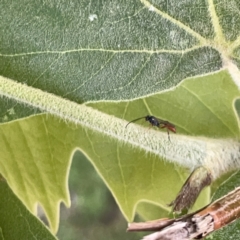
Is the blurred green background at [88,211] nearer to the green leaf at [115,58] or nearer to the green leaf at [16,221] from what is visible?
the green leaf at [16,221]

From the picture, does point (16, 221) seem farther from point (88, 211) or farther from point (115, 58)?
point (88, 211)

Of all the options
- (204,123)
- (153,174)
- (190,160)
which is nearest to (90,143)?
(153,174)

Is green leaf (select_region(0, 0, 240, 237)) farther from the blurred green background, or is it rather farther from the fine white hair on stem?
the blurred green background

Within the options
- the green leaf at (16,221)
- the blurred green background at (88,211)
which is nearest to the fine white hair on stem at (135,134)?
the green leaf at (16,221)

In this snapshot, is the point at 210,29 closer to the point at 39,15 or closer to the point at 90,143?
the point at 39,15

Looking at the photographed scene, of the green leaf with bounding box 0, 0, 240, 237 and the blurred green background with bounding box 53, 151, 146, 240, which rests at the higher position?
the green leaf with bounding box 0, 0, 240, 237

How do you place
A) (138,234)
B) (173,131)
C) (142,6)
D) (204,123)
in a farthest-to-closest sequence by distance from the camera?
(138,234) < (204,123) < (173,131) < (142,6)

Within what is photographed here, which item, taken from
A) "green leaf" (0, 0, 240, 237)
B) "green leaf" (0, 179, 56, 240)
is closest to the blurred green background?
"green leaf" (0, 179, 56, 240)

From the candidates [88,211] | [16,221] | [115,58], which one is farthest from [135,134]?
[88,211]
